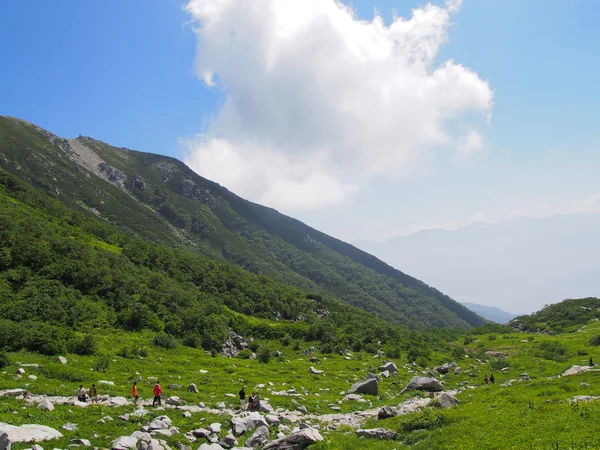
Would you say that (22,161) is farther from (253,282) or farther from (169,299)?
(169,299)

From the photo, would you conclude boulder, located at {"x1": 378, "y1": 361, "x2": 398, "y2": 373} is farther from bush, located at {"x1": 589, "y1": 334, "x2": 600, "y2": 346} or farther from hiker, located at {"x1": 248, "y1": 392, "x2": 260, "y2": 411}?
bush, located at {"x1": 589, "y1": 334, "x2": 600, "y2": 346}

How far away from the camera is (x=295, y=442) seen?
16.8m

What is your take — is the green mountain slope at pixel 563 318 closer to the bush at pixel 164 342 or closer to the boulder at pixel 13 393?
the bush at pixel 164 342

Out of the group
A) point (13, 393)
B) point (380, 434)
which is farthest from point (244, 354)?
point (380, 434)

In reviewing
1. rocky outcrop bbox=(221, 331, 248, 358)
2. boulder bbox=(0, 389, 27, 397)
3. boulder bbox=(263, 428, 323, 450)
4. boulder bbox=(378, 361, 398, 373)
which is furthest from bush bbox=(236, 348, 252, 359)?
boulder bbox=(263, 428, 323, 450)

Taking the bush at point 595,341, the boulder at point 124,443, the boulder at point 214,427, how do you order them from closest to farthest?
the boulder at point 124,443 → the boulder at point 214,427 → the bush at point 595,341

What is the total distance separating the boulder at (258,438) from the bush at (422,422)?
23.3 ft

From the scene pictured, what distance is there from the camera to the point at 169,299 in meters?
55.1

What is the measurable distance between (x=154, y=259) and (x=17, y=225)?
29.1 meters

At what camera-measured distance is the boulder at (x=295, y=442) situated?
16.6 m

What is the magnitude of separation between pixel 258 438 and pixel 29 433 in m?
10.1

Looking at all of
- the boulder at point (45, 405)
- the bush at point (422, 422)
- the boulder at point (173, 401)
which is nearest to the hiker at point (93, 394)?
the boulder at point (45, 405)

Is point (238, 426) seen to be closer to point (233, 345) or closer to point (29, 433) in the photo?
point (29, 433)

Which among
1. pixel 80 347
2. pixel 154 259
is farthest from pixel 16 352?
pixel 154 259
